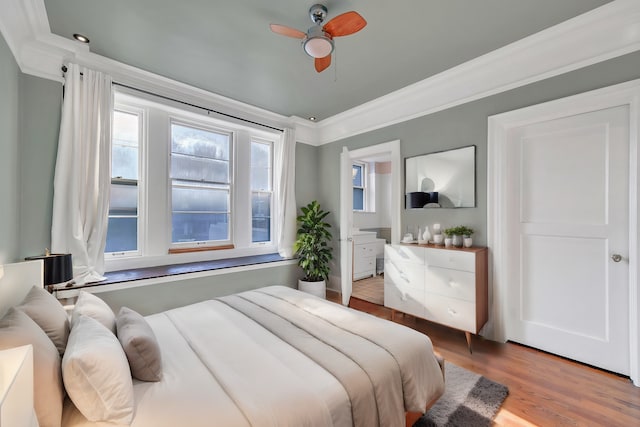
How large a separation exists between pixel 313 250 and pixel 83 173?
2.79 meters

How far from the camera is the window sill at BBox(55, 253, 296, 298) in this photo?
8.05 ft

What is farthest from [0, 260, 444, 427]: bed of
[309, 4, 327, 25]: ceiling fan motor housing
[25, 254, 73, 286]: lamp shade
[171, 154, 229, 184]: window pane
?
[309, 4, 327, 25]: ceiling fan motor housing

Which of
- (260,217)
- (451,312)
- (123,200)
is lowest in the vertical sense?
(451,312)

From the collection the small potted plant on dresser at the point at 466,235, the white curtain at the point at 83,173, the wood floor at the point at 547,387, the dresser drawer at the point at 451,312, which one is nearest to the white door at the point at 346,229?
the dresser drawer at the point at 451,312

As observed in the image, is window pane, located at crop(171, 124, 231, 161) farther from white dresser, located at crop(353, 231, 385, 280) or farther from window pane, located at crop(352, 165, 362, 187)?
window pane, located at crop(352, 165, 362, 187)

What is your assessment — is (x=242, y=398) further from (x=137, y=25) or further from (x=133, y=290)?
(x=137, y=25)

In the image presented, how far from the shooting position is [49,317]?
Answer: 1261 mm

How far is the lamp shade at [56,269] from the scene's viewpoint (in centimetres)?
197

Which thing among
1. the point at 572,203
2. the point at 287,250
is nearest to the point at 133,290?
the point at 287,250

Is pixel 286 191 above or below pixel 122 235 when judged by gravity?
above

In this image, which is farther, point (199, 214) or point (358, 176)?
point (358, 176)

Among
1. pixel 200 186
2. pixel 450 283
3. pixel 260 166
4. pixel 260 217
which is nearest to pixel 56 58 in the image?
pixel 200 186

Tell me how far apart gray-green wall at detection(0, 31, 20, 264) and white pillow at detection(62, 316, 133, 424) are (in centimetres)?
168

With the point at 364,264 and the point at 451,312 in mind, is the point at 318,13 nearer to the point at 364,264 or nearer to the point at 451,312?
the point at 451,312
